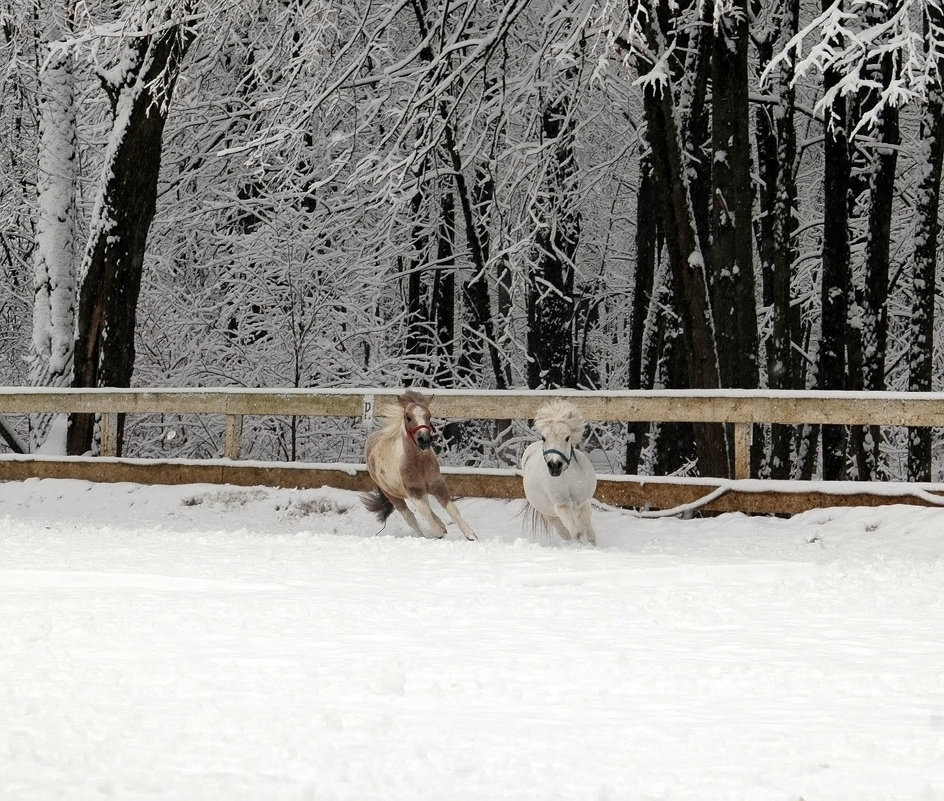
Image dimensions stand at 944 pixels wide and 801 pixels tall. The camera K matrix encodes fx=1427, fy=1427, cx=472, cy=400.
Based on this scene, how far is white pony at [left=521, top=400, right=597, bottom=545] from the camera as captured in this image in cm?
1055

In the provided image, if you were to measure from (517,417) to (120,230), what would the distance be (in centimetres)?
616

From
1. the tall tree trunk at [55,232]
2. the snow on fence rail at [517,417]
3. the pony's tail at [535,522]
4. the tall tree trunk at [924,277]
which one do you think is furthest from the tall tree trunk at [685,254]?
the tall tree trunk at [55,232]

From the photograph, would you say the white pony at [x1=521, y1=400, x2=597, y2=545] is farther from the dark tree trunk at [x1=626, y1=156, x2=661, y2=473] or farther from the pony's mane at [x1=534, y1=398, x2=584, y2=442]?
the dark tree trunk at [x1=626, y1=156, x2=661, y2=473]

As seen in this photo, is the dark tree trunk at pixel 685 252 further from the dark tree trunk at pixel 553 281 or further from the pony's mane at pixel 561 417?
the dark tree trunk at pixel 553 281

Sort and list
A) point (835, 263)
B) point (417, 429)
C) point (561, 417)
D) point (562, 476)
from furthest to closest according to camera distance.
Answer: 1. point (835, 263)
2. point (417, 429)
3. point (561, 417)
4. point (562, 476)

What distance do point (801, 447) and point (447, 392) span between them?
363 inches

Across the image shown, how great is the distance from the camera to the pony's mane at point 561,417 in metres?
10.7

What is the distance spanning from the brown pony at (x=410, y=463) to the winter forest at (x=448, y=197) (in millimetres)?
3444

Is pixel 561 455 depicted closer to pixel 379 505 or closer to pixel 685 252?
pixel 379 505

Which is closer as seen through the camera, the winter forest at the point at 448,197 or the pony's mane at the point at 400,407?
the pony's mane at the point at 400,407

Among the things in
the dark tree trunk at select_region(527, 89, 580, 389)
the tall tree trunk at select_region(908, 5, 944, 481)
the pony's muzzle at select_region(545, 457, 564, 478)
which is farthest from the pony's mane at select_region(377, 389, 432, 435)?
the tall tree trunk at select_region(908, 5, 944, 481)

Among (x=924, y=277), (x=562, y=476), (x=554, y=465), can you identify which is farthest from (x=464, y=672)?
(x=924, y=277)

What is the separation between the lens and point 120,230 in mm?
16719

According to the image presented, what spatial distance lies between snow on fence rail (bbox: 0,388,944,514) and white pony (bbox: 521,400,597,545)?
160 centimetres
